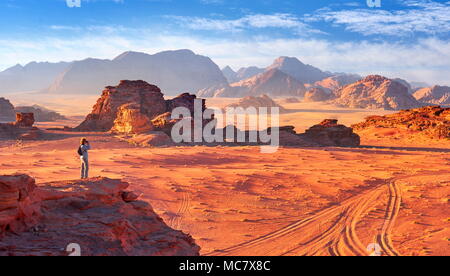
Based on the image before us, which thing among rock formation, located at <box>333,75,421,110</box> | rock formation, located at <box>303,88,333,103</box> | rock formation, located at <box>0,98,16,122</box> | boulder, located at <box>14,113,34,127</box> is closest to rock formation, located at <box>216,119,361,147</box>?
boulder, located at <box>14,113,34,127</box>

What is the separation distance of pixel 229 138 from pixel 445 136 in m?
20.4

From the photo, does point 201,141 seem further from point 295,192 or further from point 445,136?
point 445,136

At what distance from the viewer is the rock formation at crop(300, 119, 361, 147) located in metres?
28.5

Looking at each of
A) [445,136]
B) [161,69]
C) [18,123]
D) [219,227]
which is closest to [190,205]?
[219,227]

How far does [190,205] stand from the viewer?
11867 mm

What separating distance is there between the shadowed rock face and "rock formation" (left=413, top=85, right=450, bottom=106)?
109m

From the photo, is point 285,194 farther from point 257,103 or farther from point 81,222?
point 257,103

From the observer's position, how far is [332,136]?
29.1 metres

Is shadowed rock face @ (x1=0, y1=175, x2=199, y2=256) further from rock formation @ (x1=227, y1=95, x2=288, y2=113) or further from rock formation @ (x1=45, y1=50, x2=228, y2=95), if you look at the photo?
rock formation @ (x1=45, y1=50, x2=228, y2=95)

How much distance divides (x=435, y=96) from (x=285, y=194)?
375 feet

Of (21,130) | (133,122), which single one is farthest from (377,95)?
(21,130)

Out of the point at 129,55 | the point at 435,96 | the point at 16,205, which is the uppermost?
the point at 129,55
